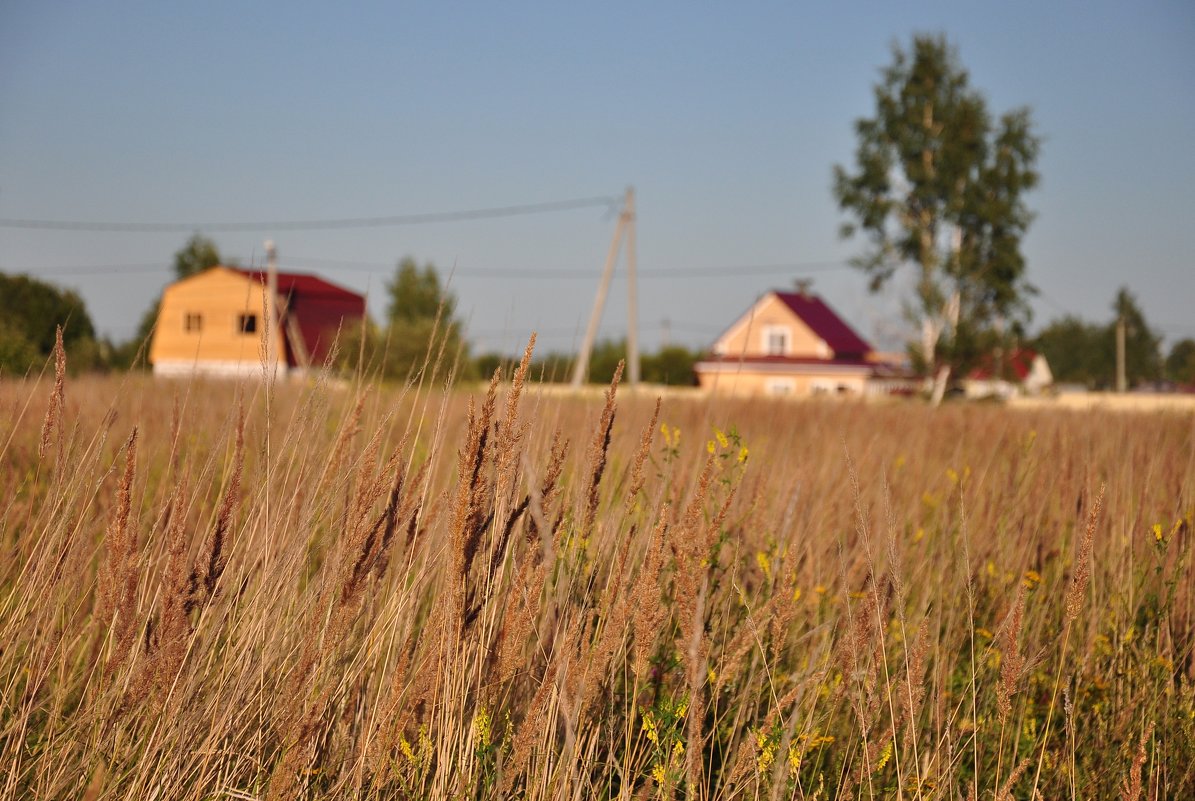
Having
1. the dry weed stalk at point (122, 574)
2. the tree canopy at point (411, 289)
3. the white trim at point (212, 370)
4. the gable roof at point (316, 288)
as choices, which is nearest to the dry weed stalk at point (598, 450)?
the white trim at point (212, 370)

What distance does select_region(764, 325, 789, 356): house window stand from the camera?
138 feet

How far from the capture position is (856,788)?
98.3 inches

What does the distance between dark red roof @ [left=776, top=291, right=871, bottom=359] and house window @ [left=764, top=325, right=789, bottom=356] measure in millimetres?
901

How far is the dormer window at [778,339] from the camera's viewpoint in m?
42.0

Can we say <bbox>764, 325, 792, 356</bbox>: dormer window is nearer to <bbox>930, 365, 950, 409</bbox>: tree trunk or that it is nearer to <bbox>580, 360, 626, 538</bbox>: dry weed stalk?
<bbox>930, 365, 950, 409</bbox>: tree trunk

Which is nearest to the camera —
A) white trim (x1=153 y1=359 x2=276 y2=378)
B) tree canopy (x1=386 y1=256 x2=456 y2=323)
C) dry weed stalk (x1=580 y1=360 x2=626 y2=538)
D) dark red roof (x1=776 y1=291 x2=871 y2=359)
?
dry weed stalk (x1=580 y1=360 x2=626 y2=538)

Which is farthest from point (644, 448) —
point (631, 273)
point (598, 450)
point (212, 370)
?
point (631, 273)

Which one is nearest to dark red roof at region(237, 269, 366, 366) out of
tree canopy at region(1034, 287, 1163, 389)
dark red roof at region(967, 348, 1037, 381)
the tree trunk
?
the tree trunk

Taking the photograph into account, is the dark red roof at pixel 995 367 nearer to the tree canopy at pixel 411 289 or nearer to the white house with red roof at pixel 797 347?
the white house with red roof at pixel 797 347

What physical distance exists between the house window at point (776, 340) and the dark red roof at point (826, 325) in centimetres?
90

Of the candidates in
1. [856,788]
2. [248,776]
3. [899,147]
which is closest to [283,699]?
[248,776]

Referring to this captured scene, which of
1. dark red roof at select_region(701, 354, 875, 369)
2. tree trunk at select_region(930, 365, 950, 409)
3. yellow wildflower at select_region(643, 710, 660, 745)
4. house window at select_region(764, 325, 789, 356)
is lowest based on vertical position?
yellow wildflower at select_region(643, 710, 660, 745)

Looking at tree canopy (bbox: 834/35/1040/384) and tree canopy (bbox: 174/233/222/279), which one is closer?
tree canopy (bbox: 834/35/1040/384)

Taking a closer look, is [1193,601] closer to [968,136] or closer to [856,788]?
[856,788]
